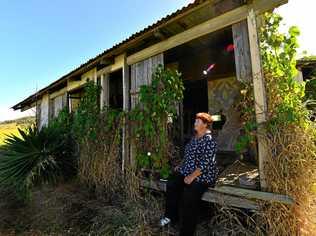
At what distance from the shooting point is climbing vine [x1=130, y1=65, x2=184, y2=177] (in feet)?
12.3

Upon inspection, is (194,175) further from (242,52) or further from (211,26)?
(211,26)

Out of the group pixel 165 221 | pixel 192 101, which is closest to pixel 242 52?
pixel 165 221

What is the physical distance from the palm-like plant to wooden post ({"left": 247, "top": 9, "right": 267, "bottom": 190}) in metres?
4.59

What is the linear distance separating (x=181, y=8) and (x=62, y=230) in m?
3.86

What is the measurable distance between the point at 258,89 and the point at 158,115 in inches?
64.5

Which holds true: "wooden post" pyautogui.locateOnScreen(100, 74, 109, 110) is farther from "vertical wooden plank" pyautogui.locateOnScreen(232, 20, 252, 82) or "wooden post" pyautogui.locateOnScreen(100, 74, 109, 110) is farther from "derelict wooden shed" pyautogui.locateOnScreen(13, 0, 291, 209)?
"vertical wooden plank" pyautogui.locateOnScreen(232, 20, 252, 82)

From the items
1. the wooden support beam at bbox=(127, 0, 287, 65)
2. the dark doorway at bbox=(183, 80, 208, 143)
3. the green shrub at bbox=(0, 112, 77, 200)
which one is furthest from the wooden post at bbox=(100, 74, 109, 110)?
the dark doorway at bbox=(183, 80, 208, 143)

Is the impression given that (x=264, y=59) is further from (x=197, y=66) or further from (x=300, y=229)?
(x=197, y=66)

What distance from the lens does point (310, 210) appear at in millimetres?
2602

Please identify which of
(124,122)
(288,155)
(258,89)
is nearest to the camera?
(288,155)

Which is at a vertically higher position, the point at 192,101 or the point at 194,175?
the point at 192,101

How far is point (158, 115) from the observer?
12.4 feet

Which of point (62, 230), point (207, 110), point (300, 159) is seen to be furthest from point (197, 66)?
point (62, 230)

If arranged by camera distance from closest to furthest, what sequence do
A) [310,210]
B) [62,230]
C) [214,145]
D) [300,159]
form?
[300,159], [310,210], [214,145], [62,230]
